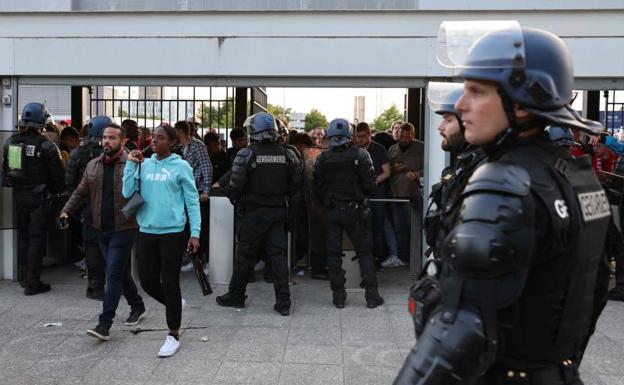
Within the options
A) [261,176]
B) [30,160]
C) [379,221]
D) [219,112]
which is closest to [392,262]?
[379,221]

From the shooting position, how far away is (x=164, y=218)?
5191 millimetres

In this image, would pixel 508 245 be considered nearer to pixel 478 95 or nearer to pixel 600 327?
pixel 478 95

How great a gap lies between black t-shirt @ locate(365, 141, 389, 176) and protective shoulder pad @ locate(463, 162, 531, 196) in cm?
668

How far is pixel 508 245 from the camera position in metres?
1.65

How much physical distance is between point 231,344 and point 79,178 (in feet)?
9.04

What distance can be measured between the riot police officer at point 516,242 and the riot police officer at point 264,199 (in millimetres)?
4729

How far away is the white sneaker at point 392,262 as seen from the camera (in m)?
8.94

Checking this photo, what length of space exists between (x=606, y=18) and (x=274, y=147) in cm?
387

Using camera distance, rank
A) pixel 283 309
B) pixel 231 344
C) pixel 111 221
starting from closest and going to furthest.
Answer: pixel 231 344, pixel 111 221, pixel 283 309

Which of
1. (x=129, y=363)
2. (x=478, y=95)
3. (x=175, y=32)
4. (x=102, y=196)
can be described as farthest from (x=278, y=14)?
(x=478, y=95)

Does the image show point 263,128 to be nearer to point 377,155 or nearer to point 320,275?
point 377,155

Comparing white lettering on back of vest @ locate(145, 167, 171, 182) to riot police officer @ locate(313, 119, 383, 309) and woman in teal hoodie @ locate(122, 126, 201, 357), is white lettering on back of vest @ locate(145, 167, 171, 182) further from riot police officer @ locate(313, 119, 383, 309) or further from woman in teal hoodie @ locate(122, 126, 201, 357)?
riot police officer @ locate(313, 119, 383, 309)

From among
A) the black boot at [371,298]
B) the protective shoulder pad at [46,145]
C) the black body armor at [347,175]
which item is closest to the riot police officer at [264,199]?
the black body armor at [347,175]

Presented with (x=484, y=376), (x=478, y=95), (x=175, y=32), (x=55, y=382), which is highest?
(x=175, y=32)
